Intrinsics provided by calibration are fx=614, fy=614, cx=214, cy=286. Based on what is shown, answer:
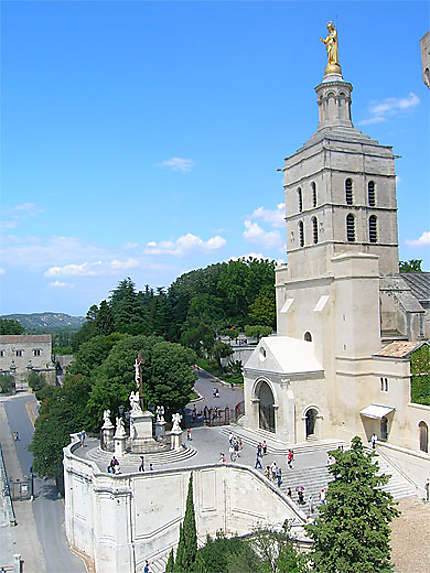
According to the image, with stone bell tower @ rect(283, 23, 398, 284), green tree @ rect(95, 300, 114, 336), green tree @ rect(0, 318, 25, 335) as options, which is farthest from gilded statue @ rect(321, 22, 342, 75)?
green tree @ rect(0, 318, 25, 335)

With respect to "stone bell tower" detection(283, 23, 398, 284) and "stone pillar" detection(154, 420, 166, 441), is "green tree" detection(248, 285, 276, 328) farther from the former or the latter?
"stone pillar" detection(154, 420, 166, 441)

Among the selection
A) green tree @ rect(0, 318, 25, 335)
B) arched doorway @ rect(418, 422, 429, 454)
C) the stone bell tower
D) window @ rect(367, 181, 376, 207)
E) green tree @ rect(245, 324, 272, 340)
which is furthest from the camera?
green tree @ rect(0, 318, 25, 335)

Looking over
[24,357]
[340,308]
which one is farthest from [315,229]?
[24,357]

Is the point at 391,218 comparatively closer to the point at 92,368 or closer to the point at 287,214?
the point at 287,214

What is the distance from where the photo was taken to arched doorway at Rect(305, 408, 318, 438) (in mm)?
32906

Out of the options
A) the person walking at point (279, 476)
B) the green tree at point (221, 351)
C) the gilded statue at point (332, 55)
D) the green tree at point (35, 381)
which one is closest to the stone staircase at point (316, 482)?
the person walking at point (279, 476)

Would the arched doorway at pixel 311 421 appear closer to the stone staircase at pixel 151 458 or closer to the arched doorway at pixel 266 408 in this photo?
the arched doorway at pixel 266 408

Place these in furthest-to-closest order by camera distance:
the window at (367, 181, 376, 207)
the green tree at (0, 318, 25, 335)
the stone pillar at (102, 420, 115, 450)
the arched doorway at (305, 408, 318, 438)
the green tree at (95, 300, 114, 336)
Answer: the green tree at (0, 318, 25, 335) → the green tree at (95, 300, 114, 336) → the window at (367, 181, 376, 207) → the arched doorway at (305, 408, 318, 438) → the stone pillar at (102, 420, 115, 450)

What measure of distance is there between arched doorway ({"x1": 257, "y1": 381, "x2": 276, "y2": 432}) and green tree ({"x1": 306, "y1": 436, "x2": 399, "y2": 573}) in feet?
53.4

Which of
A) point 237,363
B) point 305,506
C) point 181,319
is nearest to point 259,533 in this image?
point 305,506

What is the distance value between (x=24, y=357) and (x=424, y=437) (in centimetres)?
6419

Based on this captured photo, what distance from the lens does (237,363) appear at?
207 feet


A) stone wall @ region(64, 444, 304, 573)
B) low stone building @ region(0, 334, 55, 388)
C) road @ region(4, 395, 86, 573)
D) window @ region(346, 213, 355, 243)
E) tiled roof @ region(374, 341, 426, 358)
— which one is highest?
window @ region(346, 213, 355, 243)

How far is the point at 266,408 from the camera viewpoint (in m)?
34.8
